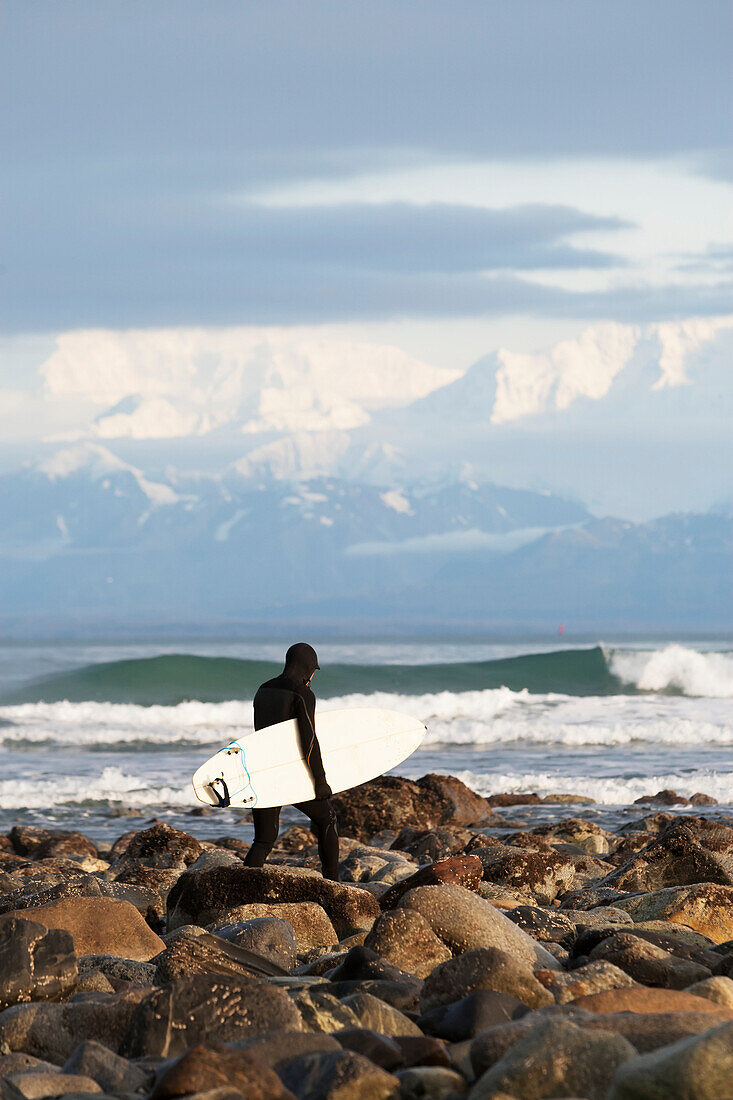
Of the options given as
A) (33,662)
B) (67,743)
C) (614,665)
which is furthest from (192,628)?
(67,743)

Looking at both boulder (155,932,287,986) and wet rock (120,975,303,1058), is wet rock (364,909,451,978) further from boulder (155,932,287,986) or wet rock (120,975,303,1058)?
wet rock (120,975,303,1058)

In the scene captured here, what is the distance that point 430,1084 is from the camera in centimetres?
383

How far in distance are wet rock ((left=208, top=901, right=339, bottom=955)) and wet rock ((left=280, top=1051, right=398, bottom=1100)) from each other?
8.89ft

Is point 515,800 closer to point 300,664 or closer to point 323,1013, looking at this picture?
point 300,664

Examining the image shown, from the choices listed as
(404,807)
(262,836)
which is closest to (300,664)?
(262,836)

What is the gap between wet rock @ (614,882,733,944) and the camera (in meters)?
6.76

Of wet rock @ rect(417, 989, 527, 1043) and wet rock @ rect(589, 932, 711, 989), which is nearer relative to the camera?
wet rock @ rect(417, 989, 527, 1043)

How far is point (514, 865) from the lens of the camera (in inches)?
357

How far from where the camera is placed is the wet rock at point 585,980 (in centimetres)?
500

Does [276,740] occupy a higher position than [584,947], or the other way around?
[276,740]

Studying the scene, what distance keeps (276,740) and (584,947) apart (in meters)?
3.22

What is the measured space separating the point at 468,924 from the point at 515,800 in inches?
413

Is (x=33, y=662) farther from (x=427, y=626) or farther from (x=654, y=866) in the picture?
(x=427, y=626)

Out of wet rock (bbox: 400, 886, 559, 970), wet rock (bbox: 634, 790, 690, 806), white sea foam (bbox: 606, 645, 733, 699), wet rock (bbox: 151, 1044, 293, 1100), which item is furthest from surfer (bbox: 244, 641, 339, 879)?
white sea foam (bbox: 606, 645, 733, 699)
